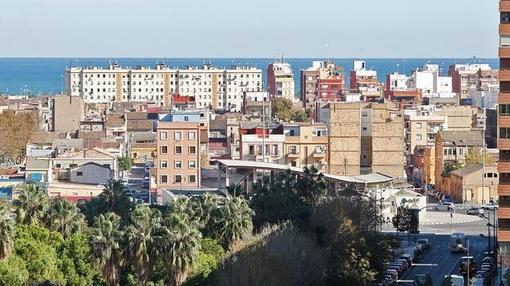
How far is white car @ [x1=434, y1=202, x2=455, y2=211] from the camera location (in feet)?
356

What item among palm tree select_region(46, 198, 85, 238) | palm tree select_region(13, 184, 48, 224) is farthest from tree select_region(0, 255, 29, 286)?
palm tree select_region(13, 184, 48, 224)

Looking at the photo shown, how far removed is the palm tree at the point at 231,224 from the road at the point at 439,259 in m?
7.66

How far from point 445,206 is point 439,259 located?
1167 inches

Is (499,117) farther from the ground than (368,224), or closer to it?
farther from the ground

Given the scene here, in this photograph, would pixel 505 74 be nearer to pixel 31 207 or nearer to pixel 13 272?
pixel 31 207

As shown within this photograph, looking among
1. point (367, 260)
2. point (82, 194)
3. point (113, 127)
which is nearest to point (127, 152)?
point (113, 127)

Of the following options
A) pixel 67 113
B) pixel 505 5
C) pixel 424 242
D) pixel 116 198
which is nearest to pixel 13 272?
pixel 116 198

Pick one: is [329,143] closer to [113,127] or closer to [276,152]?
[276,152]

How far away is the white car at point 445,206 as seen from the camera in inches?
4270

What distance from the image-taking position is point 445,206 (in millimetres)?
110875

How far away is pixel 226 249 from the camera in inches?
2697

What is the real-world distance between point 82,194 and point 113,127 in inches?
1986

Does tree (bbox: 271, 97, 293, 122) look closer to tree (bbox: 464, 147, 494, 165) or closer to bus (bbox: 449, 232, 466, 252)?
tree (bbox: 464, 147, 494, 165)

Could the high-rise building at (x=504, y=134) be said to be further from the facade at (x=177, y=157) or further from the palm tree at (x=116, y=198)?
the facade at (x=177, y=157)
